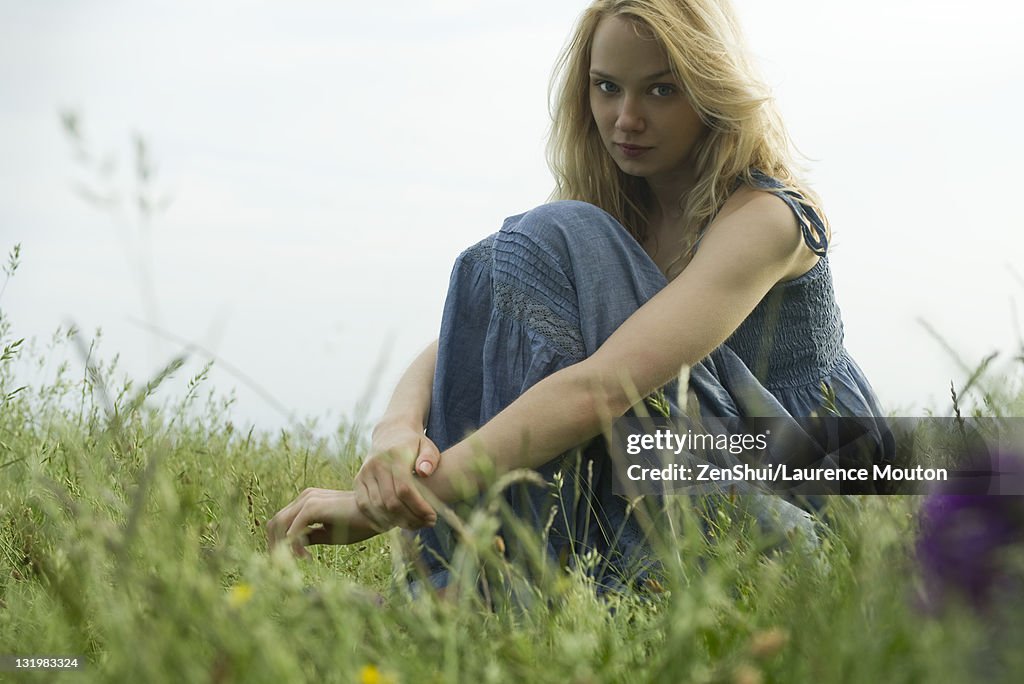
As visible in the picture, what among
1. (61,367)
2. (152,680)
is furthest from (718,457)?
(61,367)

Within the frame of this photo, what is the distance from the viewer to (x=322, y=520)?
2.24 meters

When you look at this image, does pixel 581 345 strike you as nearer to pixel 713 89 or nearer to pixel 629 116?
pixel 629 116

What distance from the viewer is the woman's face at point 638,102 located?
2.65 m

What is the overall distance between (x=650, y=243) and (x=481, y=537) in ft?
7.07

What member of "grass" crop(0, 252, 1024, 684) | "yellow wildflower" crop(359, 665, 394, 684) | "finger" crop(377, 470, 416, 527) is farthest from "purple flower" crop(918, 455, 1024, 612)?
"finger" crop(377, 470, 416, 527)

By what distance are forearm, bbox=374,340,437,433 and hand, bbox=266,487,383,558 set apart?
331mm

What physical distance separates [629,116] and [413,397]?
900mm

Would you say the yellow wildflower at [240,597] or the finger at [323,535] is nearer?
the yellow wildflower at [240,597]

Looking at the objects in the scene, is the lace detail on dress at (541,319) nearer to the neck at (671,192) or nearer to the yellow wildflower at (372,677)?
the neck at (671,192)

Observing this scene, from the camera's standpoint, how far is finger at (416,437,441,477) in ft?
7.39

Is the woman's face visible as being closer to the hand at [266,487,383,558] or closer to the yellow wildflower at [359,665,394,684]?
the hand at [266,487,383,558]

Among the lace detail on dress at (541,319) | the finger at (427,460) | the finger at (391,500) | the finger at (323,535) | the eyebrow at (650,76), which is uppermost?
the eyebrow at (650,76)

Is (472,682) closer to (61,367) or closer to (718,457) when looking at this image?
(718,457)

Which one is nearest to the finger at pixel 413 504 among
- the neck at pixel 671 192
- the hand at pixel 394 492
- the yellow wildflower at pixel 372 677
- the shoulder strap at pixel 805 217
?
the hand at pixel 394 492
